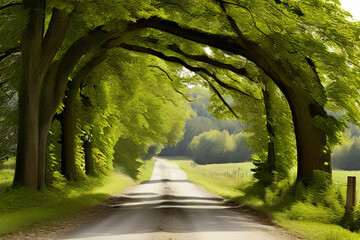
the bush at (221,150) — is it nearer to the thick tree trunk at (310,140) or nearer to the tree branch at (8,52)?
the thick tree trunk at (310,140)

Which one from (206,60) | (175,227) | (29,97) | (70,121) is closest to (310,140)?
(206,60)

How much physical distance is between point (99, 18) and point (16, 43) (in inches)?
171

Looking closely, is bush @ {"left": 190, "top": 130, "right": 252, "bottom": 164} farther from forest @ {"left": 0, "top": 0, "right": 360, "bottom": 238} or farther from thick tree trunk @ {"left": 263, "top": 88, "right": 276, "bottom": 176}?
thick tree trunk @ {"left": 263, "top": 88, "right": 276, "bottom": 176}

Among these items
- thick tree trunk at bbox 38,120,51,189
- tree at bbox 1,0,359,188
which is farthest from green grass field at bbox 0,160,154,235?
tree at bbox 1,0,359,188

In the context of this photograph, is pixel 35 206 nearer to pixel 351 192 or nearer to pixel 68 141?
pixel 68 141

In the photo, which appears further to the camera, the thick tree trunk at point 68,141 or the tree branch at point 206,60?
the thick tree trunk at point 68,141

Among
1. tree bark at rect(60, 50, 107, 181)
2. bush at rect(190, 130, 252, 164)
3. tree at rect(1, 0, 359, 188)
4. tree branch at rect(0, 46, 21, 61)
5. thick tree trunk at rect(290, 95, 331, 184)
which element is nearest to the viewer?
tree at rect(1, 0, 359, 188)

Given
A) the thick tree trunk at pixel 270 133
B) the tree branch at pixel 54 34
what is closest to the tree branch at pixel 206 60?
the thick tree trunk at pixel 270 133

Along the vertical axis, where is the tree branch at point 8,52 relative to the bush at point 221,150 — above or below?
above

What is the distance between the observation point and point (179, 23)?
1505 cm

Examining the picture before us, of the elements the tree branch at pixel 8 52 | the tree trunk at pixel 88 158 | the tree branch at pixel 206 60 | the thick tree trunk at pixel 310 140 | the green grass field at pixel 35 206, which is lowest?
the green grass field at pixel 35 206

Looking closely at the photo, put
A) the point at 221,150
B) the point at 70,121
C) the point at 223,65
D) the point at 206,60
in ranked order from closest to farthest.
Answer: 1. the point at 206,60
2. the point at 223,65
3. the point at 70,121
4. the point at 221,150

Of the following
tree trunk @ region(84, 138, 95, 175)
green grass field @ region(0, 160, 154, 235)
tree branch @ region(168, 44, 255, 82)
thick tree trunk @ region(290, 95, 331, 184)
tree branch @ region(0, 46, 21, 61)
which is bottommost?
green grass field @ region(0, 160, 154, 235)

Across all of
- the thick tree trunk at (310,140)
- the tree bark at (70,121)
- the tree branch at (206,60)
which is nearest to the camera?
the thick tree trunk at (310,140)
